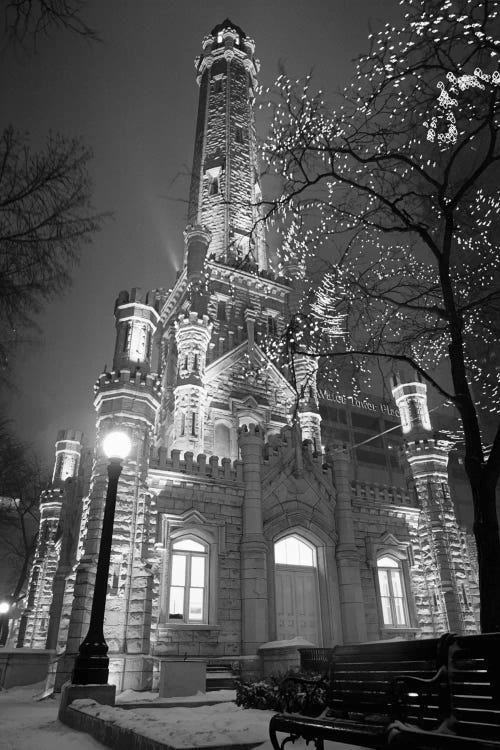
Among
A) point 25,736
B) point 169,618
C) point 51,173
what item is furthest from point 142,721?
point 169,618

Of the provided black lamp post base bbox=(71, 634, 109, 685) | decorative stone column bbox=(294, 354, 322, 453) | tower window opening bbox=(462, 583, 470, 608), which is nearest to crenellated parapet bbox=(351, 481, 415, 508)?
tower window opening bbox=(462, 583, 470, 608)

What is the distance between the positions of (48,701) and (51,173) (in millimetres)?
12710

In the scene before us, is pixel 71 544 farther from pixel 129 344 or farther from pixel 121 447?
pixel 121 447

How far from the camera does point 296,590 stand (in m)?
17.8

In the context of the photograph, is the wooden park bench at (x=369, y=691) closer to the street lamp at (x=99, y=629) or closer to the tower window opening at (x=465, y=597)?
the street lamp at (x=99, y=629)

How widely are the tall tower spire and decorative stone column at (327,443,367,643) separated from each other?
16168 mm

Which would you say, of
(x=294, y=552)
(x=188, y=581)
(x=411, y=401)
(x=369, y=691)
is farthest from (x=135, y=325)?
(x=369, y=691)

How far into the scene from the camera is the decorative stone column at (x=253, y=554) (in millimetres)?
16016

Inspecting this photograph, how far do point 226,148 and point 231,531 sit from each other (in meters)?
33.6

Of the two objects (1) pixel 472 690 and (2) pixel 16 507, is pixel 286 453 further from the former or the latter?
(2) pixel 16 507

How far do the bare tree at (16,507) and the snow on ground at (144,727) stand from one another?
17485 mm

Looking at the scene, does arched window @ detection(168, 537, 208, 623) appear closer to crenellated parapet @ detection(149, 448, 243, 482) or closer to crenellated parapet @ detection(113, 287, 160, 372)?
crenellated parapet @ detection(149, 448, 243, 482)

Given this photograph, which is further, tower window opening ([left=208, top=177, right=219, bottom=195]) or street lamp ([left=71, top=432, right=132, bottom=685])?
tower window opening ([left=208, top=177, right=219, bottom=195])

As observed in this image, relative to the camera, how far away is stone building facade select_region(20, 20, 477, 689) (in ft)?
50.3
